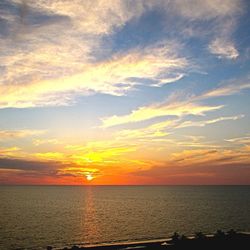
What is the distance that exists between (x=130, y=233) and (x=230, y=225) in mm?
30448

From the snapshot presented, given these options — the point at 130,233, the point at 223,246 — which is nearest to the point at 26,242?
the point at 130,233

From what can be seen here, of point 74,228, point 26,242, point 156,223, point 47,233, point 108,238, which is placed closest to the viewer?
point 26,242

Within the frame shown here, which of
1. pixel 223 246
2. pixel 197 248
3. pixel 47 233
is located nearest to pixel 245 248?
pixel 223 246

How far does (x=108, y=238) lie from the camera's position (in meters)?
70.6

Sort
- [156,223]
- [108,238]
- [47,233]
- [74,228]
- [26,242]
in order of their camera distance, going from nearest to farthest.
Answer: [26,242], [108,238], [47,233], [74,228], [156,223]

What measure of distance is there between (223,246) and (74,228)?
170 ft

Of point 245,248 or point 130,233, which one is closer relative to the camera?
point 245,248

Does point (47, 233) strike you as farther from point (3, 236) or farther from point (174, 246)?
point (174, 246)

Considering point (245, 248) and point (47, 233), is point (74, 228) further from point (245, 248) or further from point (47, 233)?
point (245, 248)

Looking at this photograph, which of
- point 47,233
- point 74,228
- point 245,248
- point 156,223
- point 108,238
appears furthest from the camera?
point 156,223

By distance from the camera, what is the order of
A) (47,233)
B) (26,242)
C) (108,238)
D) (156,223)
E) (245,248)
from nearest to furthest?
1. (245,248)
2. (26,242)
3. (108,238)
4. (47,233)
5. (156,223)

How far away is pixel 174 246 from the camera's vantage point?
1661 inches

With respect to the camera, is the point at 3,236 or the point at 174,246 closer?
the point at 174,246

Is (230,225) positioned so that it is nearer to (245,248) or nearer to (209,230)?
(209,230)
